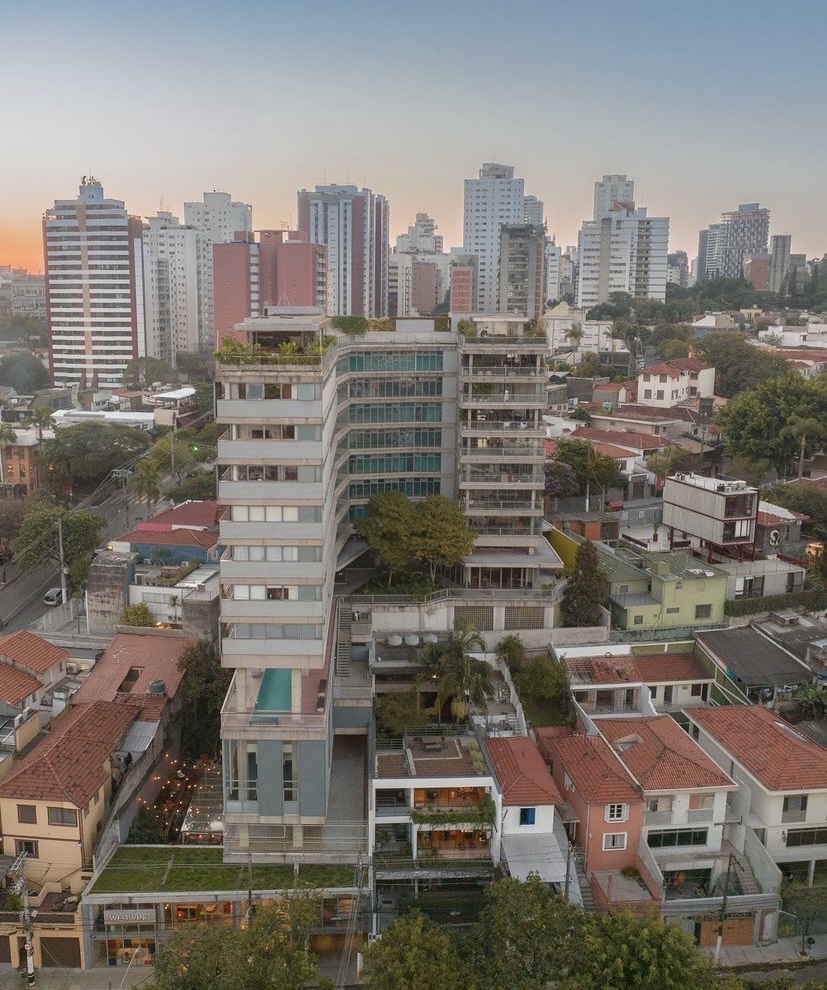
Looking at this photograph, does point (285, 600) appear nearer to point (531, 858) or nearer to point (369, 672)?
point (369, 672)

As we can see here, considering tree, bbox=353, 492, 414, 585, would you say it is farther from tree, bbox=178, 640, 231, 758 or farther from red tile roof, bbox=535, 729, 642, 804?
red tile roof, bbox=535, 729, 642, 804

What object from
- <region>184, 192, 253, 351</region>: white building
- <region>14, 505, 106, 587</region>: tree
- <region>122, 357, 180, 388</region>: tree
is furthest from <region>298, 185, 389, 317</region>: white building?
<region>14, 505, 106, 587</region>: tree

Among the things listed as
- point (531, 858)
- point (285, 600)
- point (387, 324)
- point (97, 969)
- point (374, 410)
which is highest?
point (387, 324)

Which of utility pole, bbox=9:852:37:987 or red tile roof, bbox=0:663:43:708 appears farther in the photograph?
red tile roof, bbox=0:663:43:708

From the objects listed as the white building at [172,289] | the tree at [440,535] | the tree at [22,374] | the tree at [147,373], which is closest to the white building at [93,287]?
the tree at [22,374]

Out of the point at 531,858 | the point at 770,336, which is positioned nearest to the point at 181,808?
the point at 531,858

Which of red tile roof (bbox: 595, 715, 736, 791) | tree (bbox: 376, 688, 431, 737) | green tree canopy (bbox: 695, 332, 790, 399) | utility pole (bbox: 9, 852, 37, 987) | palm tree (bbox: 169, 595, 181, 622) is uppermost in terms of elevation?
green tree canopy (bbox: 695, 332, 790, 399)

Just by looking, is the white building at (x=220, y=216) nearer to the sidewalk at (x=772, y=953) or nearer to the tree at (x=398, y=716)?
the tree at (x=398, y=716)
